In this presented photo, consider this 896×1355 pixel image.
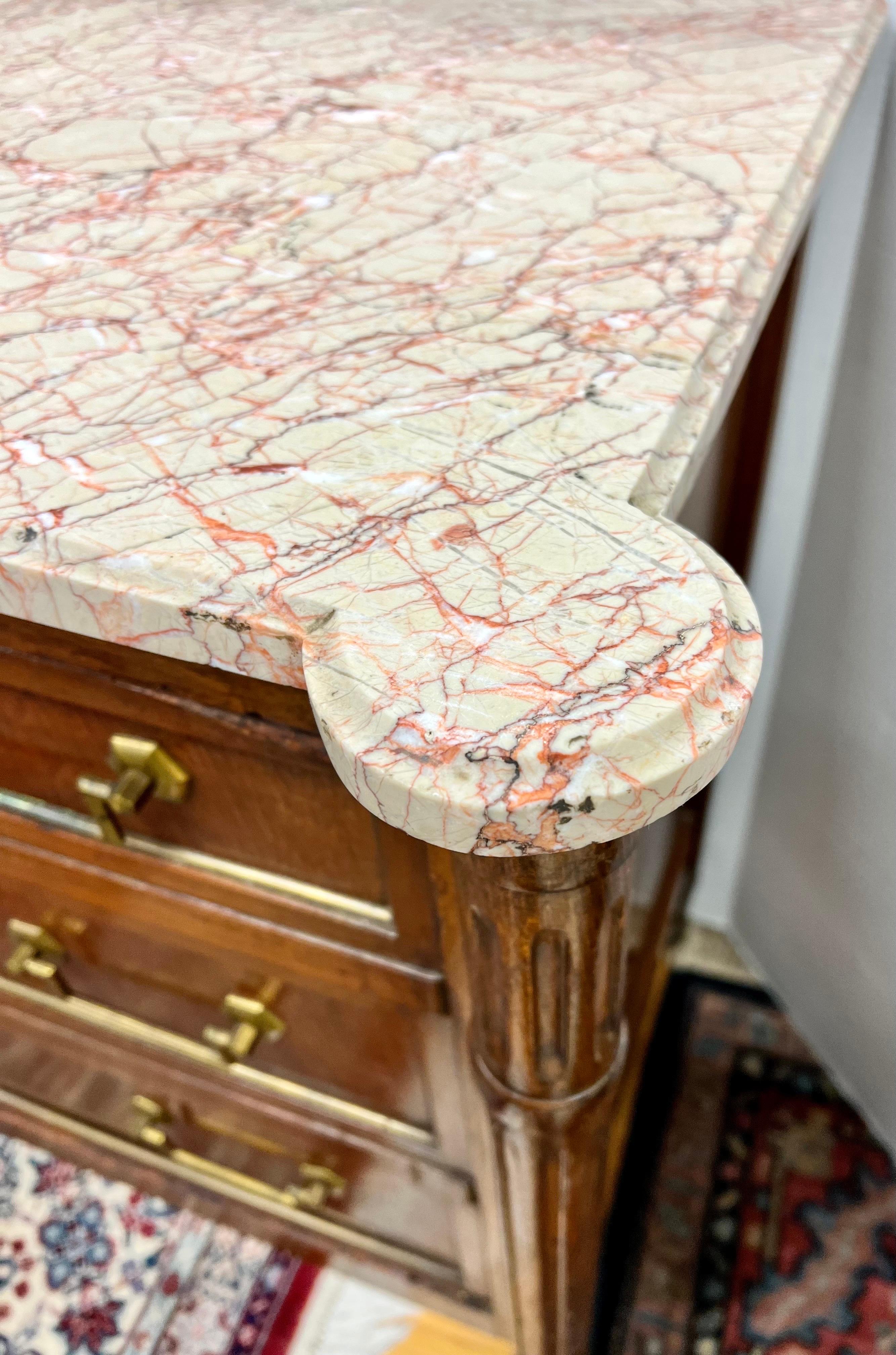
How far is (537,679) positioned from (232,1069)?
1.58 ft

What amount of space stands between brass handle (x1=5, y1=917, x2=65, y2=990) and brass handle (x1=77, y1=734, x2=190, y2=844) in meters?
0.21

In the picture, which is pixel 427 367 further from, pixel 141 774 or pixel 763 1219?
pixel 763 1219

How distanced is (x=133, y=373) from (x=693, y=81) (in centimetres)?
43

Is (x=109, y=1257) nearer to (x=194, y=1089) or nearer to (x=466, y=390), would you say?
(x=194, y=1089)

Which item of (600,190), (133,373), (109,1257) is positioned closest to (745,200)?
(600,190)

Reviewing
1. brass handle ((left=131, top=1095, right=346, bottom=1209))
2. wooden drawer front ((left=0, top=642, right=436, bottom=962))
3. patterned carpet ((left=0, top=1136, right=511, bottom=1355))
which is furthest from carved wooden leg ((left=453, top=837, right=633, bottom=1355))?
patterned carpet ((left=0, top=1136, right=511, bottom=1355))

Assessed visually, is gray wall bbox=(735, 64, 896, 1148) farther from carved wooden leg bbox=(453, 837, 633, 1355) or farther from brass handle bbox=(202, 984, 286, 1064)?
brass handle bbox=(202, 984, 286, 1064)

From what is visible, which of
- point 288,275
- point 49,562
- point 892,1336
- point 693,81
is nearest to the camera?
point 49,562

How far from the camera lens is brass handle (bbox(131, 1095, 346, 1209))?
0.73 meters

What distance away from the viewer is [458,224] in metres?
0.52

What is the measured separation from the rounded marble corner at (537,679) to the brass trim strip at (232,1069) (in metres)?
0.42

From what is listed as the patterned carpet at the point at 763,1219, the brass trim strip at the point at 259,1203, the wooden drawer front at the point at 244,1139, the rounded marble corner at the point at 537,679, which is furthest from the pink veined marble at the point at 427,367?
the patterned carpet at the point at 763,1219

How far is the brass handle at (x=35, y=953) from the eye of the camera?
65 cm

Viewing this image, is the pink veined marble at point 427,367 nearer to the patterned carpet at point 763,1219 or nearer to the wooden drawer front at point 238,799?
the wooden drawer front at point 238,799
